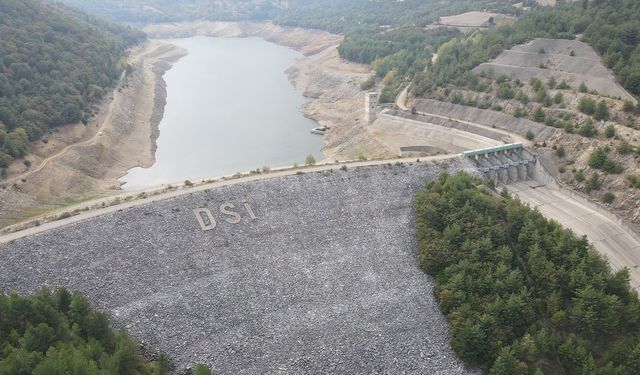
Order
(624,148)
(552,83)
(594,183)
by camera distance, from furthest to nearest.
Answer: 1. (552,83)
2. (594,183)
3. (624,148)

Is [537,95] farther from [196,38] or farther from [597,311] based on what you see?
[196,38]

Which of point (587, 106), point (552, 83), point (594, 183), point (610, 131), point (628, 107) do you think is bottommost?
point (594, 183)

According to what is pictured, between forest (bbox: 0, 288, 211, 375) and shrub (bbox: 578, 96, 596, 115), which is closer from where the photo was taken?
forest (bbox: 0, 288, 211, 375)

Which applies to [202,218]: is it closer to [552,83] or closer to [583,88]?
[552,83]

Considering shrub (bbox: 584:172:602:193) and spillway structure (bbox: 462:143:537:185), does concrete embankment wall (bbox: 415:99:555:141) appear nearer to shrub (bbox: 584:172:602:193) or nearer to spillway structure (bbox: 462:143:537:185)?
spillway structure (bbox: 462:143:537:185)

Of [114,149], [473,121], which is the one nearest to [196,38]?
[114,149]

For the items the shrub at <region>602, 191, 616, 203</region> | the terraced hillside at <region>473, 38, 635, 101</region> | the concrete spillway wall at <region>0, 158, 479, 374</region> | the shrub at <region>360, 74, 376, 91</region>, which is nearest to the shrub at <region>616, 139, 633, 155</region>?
the shrub at <region>602, 191, 616, 203</region>

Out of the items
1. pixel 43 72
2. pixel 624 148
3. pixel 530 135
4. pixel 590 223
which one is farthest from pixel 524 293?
pixel 43 72
